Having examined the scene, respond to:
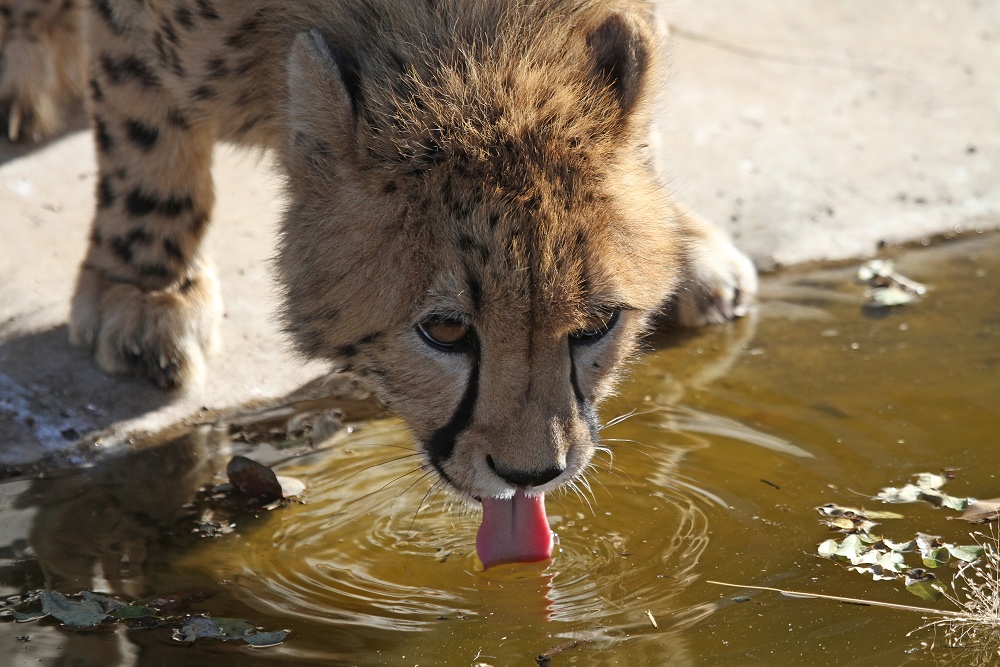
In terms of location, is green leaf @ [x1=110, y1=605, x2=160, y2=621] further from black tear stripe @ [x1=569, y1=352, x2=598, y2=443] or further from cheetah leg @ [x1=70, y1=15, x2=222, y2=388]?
cheetah leg @ [x1=70, y1=15, x2=222, y2=388]

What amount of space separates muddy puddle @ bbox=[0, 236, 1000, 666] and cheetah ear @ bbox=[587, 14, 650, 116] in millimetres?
1187

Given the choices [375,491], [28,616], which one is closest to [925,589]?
[375,491]

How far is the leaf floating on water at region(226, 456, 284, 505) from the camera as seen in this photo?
3916mm

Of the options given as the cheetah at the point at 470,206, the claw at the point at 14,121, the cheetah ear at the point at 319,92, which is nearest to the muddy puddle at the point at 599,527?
the cheetah at the point at 470,206

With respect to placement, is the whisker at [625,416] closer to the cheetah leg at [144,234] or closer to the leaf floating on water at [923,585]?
the leaf floating on water at [923,585]

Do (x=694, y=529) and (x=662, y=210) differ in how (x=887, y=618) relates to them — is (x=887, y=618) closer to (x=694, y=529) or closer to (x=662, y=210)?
(x=694, y=529)

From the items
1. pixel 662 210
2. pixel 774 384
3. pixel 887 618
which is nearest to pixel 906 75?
pixel 774 384

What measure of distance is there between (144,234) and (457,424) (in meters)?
2.04

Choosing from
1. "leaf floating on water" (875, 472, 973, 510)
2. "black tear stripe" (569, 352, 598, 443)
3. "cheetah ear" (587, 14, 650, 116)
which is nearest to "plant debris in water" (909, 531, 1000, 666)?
"leaf floating on water" (875, 472, 973, 510)

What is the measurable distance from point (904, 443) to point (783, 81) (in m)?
3.38

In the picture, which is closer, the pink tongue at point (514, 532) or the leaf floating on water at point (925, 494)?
the pink tongue at point (514, 532)

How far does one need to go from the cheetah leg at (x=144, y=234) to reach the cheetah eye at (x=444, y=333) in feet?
5.41

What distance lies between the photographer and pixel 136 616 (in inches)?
128

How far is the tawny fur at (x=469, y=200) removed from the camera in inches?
125
